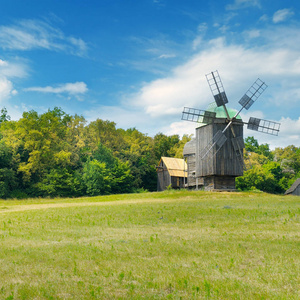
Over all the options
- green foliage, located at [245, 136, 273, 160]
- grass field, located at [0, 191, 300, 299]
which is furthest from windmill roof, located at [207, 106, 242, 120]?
green foliage, located at [245, 136, 273, 160]

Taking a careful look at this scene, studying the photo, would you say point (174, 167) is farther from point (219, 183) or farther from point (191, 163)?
point (219, 183)

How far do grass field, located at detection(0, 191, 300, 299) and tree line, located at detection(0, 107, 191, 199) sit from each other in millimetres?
40506

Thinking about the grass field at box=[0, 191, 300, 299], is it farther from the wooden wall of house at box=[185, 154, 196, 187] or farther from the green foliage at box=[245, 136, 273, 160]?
the green foliage at box=[245, 136, 273, 160]

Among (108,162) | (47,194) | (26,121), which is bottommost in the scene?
(47,194)

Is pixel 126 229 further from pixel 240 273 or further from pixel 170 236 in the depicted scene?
pixel 240 273

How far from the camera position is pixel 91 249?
12.7m

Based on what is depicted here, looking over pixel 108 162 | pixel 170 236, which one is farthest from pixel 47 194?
pixel 170 236

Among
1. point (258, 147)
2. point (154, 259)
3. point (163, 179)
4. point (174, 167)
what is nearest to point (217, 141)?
point (174, 167)

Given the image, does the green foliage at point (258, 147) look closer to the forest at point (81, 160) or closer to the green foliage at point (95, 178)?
the forest at point (81, 160)

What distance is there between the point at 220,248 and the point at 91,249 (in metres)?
4.58

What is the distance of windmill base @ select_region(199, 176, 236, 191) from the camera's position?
46.2 meters

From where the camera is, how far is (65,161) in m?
62.4

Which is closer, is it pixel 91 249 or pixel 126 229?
pixel 91 249

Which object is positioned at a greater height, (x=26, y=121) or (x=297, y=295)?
(x=26, y=121)
